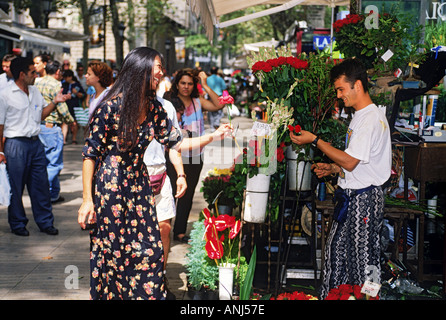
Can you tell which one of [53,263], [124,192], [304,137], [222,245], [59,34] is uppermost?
[59,34]

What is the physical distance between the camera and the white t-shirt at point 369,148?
13.1ft

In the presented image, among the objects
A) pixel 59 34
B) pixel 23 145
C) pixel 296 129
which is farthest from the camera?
pixel 59 34

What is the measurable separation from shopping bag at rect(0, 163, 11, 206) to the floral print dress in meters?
3.12

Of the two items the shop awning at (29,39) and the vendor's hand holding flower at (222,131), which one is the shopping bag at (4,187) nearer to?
the vendor's hand holding flower at (222,131)

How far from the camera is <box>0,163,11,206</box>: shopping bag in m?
6.51

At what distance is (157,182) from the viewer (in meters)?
4.71

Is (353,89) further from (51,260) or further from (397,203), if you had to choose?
(51,260)

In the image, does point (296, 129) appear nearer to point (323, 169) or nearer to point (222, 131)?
point (323, 169)

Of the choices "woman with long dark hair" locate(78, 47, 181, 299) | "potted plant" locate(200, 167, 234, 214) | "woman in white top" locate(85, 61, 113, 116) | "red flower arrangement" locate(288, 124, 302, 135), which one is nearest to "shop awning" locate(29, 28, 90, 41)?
"woman in white top" locate(85, 61, 113, 116)

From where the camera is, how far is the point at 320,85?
16.0 ft

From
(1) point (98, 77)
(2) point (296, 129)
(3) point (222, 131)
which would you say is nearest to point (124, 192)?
(3) point (222, 131)

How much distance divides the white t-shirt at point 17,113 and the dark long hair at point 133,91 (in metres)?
3.40

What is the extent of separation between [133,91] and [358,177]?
160cm

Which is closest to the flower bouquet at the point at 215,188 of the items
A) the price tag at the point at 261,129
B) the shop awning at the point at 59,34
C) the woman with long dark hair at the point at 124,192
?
the price tag at the point at 261,129
